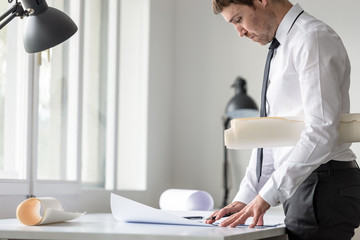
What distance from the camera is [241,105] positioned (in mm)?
3520

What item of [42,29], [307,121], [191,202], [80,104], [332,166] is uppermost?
→ [42,29]

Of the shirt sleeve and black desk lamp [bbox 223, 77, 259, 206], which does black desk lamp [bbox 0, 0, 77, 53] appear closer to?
the shirt sleeve

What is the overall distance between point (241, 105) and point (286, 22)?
69.9 inches

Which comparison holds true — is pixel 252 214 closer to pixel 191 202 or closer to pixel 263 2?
pixel 263 2

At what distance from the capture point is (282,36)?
1.76m

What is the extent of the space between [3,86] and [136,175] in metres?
1.31

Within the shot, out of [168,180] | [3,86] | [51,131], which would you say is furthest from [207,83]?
[3,86]

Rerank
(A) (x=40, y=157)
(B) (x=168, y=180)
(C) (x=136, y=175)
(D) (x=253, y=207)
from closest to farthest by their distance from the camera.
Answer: (D) (x=253, y=207)
(A) (x=40, y=157)
(C) (x=136, y=175)
(B) (x=168, y=180)

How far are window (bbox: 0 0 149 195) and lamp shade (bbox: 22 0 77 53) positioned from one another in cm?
41

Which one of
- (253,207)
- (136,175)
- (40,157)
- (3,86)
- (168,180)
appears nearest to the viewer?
(253,207)

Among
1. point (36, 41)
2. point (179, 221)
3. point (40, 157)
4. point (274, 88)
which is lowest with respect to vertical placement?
point (179, 221)

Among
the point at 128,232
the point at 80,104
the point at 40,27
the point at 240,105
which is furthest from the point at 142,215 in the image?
the point at 240,105

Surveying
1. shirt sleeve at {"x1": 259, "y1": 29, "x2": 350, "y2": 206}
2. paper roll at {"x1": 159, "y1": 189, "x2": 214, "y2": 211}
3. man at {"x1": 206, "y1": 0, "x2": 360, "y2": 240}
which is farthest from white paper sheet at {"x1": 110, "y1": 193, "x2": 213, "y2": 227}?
paper roll at {"x1": 159, "y1": 189, "x2": 214, "y2": 211}

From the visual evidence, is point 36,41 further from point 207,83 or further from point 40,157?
point 207,83
